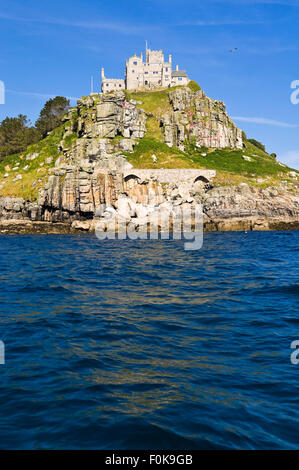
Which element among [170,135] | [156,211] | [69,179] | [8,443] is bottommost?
[8,443]

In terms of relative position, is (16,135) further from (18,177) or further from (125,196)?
(125,196)

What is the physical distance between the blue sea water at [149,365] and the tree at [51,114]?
319 ft

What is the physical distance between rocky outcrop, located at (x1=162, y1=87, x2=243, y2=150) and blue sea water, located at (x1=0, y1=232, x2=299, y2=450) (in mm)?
85069

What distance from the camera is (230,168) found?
89938 millimetres

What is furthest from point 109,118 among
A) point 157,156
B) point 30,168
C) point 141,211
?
point 141,211

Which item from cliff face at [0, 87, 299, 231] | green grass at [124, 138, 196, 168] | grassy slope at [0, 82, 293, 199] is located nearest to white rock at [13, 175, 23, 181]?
grassy slope at [0, 82, 293, 199]

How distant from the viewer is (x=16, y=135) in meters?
108

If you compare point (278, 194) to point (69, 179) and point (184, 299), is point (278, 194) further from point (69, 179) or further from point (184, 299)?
point (184, 299)

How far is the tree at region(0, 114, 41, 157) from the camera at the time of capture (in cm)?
10256

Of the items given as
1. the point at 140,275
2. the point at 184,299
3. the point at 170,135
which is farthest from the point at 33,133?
the point at 184,299

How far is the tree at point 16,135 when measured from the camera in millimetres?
102562

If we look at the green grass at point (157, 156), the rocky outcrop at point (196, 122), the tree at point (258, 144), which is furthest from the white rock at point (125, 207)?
the tree at point (258, 144)

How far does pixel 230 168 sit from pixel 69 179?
3887 cm

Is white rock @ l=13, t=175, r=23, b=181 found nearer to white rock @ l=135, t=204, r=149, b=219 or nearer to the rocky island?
the rocky island
